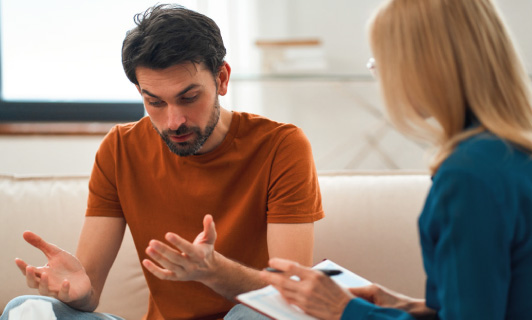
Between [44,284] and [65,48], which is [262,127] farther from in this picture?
[65,48]

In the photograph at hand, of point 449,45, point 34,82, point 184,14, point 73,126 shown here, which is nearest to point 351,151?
point 73,126

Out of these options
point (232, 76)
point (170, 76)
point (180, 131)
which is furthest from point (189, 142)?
point (232, 76)

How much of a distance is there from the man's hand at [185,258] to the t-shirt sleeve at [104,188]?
1.35 ft

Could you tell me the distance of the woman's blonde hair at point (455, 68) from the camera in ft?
2.57

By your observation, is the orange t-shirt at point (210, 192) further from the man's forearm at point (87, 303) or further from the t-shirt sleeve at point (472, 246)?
the t-shirt sleeve at point (472, 246)

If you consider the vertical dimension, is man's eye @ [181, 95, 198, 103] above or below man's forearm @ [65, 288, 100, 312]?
above

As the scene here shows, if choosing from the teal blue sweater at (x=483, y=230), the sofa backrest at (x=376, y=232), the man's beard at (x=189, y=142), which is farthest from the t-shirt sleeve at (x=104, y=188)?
the teal blue sweater at (x=483, y=230)

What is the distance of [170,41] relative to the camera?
123 centimetres

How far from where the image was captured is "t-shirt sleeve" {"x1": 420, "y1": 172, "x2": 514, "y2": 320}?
70cm

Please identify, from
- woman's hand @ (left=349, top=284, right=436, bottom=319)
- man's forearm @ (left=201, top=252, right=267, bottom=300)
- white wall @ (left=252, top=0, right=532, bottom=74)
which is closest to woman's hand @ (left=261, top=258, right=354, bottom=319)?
woman's hand @ (left=349, top=284, right=436, bottom=319)

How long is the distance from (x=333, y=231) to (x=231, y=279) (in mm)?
525

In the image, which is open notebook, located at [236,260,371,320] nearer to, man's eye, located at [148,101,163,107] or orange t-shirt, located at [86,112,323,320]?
orange t-shirt, located at [86,112,323,320]

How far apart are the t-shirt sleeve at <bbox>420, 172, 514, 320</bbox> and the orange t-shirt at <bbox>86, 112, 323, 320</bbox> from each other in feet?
1.80

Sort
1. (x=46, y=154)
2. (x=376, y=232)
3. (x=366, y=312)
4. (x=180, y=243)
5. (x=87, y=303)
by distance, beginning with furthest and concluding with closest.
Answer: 1. (x=46, y=154)
2. (x=376, y=232)
3. (x=87, y=303)
4. (x=180, y=243)
5. (x=366, y=312)
